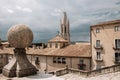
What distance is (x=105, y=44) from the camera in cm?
3659

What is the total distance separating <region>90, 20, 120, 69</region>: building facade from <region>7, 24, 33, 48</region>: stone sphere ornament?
17.5 meters

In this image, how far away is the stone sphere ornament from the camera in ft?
80.0

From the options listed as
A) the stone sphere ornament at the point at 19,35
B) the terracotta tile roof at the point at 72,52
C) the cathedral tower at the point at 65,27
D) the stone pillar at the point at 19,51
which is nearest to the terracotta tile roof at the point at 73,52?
the terracotta tile roof at the point at 72,52

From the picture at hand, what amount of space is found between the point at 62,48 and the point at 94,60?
11281 millimetres

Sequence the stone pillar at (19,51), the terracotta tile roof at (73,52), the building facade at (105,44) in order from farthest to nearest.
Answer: the terracotta tile roof at (73,52) → the building facade at (105,44) → the stone pillar at (19,51)

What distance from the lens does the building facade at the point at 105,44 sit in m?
34.7

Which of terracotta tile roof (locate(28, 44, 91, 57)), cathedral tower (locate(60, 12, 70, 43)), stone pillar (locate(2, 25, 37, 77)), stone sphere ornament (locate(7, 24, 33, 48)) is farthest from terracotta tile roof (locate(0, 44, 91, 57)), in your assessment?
cathedral tower (locate(60, 12, 70, 43))

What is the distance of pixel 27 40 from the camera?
25.0 m

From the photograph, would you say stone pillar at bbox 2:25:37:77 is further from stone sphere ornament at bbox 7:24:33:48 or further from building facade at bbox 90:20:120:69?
building facade at bbox 90:20:120:69

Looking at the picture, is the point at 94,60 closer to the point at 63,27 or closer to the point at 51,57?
the point at 51,57

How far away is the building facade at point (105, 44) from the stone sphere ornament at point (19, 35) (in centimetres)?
1752

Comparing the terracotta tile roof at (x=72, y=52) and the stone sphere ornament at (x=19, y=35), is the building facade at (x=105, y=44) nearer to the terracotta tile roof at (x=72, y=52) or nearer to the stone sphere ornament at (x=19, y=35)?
the terracotta tile roof at (x=72, y=52)

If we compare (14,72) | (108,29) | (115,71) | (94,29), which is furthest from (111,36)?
(14,72)

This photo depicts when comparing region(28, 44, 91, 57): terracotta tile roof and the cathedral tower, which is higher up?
the cathedral tower
